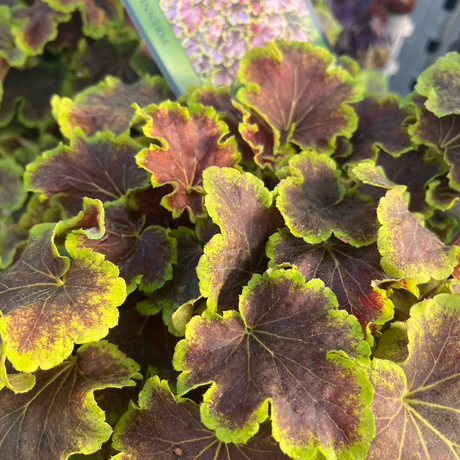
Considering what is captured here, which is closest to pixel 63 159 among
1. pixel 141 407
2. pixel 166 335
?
pixel 166 335

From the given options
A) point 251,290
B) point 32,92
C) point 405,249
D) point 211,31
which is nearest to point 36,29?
point 32,92

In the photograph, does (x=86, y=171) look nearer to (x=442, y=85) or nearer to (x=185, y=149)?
(x=185, y=149)

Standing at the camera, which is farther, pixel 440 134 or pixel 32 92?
pixel 32 92

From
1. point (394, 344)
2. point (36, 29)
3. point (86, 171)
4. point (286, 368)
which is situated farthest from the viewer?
point (36, 29)

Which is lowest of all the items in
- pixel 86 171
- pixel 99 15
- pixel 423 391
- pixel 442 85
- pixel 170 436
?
pixel 423 391

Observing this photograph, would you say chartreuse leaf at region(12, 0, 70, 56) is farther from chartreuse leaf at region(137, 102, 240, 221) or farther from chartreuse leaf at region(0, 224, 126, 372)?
chartreuse leaf at region(0, 224, 126, 372)

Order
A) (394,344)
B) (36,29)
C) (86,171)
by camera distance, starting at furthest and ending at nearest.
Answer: (36,29) < (86,171) < (394,344)

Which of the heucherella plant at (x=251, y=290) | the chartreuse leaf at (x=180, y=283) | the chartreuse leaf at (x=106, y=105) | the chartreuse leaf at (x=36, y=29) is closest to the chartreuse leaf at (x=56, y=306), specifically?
the heucherella plant at (x=251, y=290)
